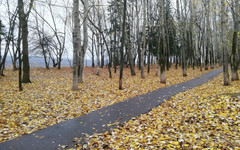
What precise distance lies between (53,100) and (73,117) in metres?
2.77

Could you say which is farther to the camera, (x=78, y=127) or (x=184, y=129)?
(x=78, y=127)

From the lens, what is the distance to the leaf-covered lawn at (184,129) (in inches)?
163

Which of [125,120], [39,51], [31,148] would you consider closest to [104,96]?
[125,120]

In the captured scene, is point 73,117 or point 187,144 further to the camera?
point 73,117

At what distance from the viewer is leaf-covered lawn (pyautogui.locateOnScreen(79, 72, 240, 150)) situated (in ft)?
13.6

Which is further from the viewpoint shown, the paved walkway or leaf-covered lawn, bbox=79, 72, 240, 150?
the paved walkway

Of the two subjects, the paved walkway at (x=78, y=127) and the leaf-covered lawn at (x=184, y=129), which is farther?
the paved walkway at (x=78, y=127)

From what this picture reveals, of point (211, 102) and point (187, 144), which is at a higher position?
point (211, 102)

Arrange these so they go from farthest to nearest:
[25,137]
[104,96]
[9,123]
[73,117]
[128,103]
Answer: [104,96]
[128,103]
[73,117]
[9,123]
[25,137]

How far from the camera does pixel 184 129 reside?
16.5 feet

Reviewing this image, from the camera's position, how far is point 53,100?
862 cm

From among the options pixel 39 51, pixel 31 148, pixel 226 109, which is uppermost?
pixel 39 51

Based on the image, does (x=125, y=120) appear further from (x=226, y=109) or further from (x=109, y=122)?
(x=226, y=109)

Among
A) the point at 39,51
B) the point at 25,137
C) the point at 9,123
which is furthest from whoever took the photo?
the point at 39,51
